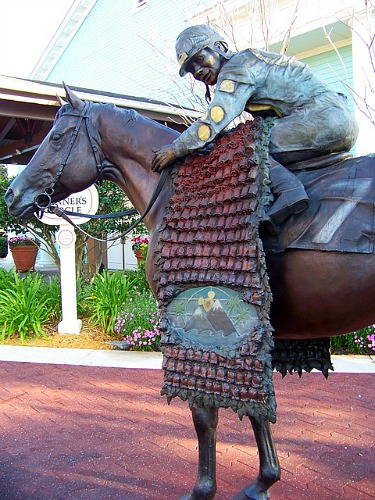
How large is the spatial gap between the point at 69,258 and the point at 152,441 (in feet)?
14.7

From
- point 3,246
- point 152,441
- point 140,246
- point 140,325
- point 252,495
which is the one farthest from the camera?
point 3,246

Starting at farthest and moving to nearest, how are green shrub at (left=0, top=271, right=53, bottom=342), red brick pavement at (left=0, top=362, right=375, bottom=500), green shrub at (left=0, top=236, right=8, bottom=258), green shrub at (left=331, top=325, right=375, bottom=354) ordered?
green shrub at (left=0, top=236, right=8, bottom=258), green shrub at (left=0, top=271, right=53, bottom=342), green shrub at (left=331, top=325, right=375, bottom=354), red brick pavement at (left=0, top=362, right=375, bottom=500)

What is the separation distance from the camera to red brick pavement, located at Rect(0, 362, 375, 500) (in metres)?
3.06

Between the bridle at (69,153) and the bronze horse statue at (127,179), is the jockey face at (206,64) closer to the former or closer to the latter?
the bronze horse statue at (127,179)

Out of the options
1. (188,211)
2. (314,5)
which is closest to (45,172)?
(188,211)

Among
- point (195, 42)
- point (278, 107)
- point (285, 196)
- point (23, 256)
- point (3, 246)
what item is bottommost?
point (285, 196)

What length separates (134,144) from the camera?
2.84 m

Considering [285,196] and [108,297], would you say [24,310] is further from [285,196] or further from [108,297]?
[285,196]

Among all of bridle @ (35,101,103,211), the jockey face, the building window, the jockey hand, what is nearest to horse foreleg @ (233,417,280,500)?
the jockey hand

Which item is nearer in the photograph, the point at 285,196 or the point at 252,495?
the point at 285,196

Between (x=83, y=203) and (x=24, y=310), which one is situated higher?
(x=83, y=203)

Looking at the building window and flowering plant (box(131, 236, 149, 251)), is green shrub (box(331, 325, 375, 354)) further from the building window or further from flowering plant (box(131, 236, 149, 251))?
the building window

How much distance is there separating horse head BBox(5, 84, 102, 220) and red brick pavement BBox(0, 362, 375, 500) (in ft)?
6.21

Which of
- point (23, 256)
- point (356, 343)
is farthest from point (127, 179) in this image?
point (23, 256)
